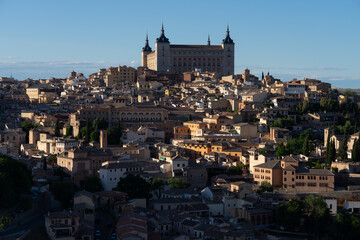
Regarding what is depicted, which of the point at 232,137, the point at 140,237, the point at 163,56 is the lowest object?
the point at 140,237

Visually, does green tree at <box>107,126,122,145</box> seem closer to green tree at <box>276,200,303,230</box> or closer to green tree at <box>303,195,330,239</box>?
green tree at <box>276,200,303,230</box>

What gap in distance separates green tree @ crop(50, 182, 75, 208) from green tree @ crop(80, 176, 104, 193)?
39.0 inches

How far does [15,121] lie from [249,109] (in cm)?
1677

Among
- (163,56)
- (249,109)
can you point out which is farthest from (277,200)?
(163,56)

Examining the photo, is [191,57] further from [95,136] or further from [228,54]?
[95,136]

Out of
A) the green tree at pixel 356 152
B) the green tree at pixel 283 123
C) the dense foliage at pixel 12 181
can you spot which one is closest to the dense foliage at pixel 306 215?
the green tree at pixel 356 152

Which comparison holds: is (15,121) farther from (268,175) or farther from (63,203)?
(268,175)

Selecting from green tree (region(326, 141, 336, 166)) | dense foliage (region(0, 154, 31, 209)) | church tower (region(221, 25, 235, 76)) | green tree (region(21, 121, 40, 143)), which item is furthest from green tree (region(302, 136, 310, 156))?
church tower (region(221, 25, 235, 76))

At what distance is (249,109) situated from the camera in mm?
46750

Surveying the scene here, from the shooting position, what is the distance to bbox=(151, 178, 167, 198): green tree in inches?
1213

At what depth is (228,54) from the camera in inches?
3125

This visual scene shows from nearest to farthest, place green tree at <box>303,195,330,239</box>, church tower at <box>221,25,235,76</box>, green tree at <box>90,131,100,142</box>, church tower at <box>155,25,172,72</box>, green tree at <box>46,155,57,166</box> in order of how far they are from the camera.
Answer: green tree at <box>303,195,330,239</box>
green tree at <box>46,155,57,166</box>
green tree at <box>90,131,100,142</box>
church tower at <box>155,25,172,72</box>
church tower at <box>221,25,235,76</box>

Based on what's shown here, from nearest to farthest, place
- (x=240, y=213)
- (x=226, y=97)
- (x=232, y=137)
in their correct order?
(x=240, y=213) < (x=232, y=137) < (x=226, y=97)

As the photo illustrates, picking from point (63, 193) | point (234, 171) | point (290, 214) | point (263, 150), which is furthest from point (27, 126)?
point (290, 214)
